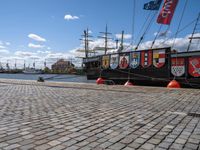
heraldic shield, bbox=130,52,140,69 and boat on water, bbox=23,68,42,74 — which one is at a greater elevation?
heraldic shield, bbox=130,52,140,69

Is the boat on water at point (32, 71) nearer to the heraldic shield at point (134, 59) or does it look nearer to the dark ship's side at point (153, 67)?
the dark ship's side at point (153, 67)

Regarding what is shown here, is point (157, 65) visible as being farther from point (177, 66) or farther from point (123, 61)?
point (123, 61)

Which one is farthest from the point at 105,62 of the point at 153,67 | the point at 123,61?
the point at 153,67

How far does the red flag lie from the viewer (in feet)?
58.6

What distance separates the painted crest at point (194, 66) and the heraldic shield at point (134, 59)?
4034 millimetres

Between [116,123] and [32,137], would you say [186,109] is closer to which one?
[116,123]

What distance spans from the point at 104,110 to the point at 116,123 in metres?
1.42

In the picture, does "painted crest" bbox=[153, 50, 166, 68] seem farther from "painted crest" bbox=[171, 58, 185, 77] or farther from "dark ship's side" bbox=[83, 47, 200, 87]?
"painted crest" bbox=[171, 58, 185, 77]

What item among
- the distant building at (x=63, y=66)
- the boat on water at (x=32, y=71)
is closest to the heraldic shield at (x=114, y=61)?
the distant building at (x=63, y=66)

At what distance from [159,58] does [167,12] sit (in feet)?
11.6

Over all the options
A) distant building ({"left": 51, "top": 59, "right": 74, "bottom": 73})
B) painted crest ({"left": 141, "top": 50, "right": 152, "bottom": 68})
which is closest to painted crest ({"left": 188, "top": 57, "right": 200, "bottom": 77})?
painted crest ({"left": 141, "top": 50, "right": 152, "bottom": 68})

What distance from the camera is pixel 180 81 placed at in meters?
16.8

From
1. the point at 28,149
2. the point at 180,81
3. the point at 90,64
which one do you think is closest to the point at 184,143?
the point at 28,149

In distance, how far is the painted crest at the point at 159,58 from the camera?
17453mm
